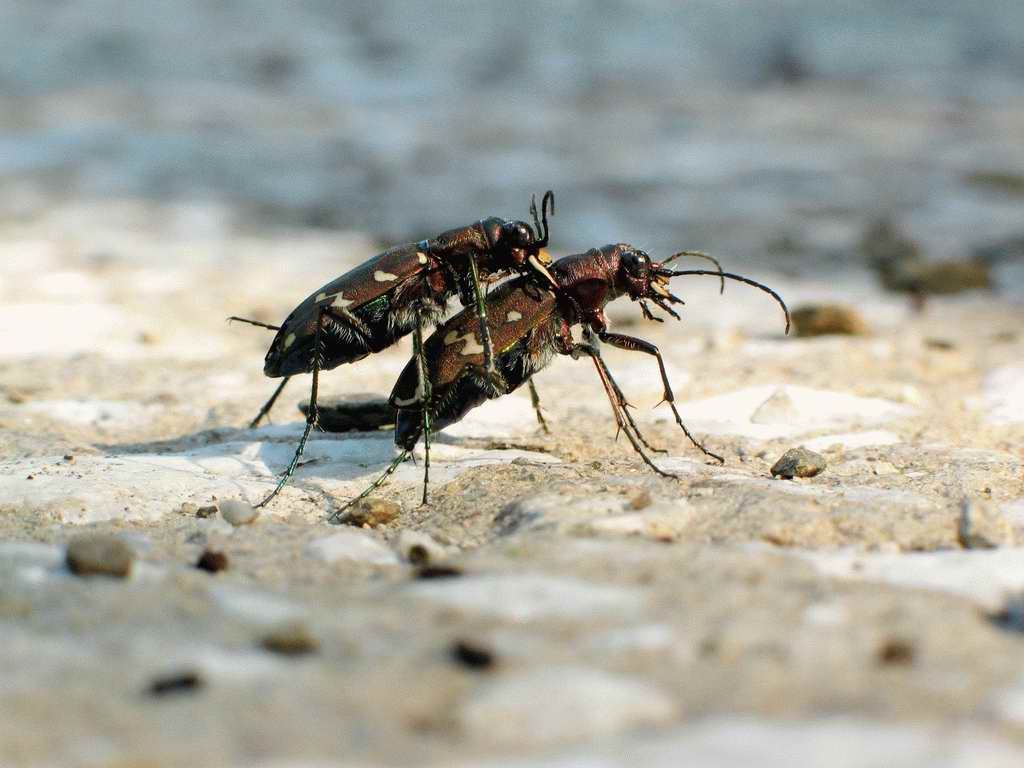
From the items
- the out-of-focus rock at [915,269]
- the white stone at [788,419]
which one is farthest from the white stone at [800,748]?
the out-of-focus rock at [915,269]

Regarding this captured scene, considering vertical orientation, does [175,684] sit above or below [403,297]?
below

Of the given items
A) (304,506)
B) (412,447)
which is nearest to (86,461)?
(304,506)

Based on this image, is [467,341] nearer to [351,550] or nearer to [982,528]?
[351,550]

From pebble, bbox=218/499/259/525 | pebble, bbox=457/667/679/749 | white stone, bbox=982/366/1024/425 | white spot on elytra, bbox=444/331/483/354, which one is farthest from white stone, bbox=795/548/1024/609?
white stone, bbox=982/366/1024/425

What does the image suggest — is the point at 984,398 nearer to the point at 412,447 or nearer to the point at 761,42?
the point at 412,447

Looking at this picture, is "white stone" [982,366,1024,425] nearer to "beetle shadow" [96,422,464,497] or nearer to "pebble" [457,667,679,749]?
"beetle shadow" [96,422,464,497]

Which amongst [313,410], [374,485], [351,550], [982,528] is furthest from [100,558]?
[982,528]

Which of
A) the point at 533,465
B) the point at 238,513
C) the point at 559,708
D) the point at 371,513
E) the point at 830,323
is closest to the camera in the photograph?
the point at 559,708

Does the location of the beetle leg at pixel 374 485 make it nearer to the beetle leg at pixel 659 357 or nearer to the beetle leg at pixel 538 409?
the beetle leg at pixel 538 409
